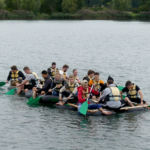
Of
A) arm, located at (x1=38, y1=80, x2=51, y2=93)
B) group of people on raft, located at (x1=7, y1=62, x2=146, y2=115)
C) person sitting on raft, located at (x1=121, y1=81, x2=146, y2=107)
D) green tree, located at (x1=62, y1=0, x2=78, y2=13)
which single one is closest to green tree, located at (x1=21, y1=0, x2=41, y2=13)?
green tree, located at (x1=62, y1=0, x2=78, y2=13)

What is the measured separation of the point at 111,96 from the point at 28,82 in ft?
19.1

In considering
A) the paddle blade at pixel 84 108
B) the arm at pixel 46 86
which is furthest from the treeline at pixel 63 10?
the paddle blade at pixel 84 108

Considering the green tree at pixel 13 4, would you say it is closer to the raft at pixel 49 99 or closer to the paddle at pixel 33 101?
the paddle at pixel 33 101

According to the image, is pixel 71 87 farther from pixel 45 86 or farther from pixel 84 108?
pixel 84 108

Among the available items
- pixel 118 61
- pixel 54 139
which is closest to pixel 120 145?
pixel 54 139

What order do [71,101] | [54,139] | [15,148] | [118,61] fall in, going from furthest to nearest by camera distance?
[118,61] < [71,101] < [54,139] < [15,148]

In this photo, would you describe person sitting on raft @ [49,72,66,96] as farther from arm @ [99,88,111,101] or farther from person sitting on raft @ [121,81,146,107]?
person sitting on raft @ [121,81,146,107]

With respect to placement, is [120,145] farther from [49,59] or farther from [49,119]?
[49,59]

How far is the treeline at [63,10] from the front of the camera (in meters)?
Answer: 116

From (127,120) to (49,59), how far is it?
80.5ft

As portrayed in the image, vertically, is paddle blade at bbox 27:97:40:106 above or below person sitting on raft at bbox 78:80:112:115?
below

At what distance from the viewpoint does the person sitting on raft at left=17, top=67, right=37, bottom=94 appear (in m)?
21.4

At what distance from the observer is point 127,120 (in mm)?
18094

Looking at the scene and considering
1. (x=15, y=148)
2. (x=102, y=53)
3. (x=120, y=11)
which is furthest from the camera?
(x=120, y=11)
